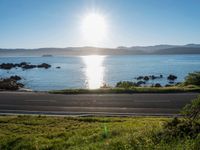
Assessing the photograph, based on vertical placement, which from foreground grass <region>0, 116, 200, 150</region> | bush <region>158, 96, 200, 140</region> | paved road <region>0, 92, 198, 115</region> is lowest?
paved road <region>0, 92, 198, 115</region>

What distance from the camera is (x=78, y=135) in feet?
35.9

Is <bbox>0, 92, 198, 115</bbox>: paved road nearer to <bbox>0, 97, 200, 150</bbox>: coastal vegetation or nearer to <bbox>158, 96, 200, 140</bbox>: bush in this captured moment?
<bbox>0, 97, 200, 150</bbox>: coastal vegetation

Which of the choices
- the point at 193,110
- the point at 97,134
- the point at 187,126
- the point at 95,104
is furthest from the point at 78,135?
the point at 95,104

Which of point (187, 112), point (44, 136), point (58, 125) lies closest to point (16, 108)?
point (58, 125)

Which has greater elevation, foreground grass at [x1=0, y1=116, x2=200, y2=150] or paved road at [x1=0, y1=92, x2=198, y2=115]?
foreground grass at [x1=0, y1=116, x2=200, y2=150]

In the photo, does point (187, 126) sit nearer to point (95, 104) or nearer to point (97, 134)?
point (97, 134)

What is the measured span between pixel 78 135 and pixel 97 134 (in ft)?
2.29

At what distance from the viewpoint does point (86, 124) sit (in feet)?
44.8

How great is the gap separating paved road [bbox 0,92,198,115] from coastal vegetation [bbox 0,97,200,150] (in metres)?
2.95

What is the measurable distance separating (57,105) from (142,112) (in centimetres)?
500

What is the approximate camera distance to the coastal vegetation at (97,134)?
840 cm

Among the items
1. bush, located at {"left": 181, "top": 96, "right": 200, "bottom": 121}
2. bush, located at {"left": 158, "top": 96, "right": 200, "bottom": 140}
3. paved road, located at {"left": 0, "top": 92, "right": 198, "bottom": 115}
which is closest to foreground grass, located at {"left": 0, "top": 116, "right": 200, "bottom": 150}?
bush, located at {"left": 158, "top": 96, "right": 200, "bottom": 140}

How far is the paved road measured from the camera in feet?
57.1

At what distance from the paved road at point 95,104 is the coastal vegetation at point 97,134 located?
295 centimetres
